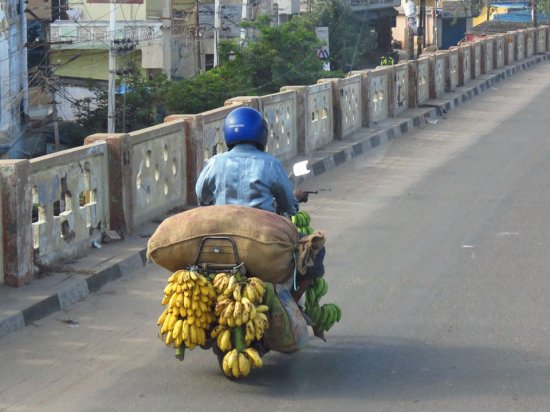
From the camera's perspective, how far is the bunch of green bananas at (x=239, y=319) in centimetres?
544

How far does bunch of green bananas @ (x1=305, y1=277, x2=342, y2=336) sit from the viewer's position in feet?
20.3

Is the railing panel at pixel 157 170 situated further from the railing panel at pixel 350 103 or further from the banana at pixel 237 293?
the railing panel at pixel 350 103

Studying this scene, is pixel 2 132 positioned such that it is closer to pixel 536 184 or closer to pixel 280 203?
pixel 536 184

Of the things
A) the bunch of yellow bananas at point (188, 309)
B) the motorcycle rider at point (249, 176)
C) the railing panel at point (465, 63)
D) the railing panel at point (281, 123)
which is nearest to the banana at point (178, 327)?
the bunch of yellow bananas at point (188, 309)

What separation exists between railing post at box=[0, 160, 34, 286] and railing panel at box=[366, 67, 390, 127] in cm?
1082

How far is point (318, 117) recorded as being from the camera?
1595 centimetres

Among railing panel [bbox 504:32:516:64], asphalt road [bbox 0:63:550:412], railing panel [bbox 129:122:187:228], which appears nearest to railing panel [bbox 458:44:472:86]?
railing panel [bbox 504:32:516:64]

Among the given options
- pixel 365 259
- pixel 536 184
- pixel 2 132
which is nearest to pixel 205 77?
pixel 2 132

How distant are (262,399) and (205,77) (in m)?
25.7

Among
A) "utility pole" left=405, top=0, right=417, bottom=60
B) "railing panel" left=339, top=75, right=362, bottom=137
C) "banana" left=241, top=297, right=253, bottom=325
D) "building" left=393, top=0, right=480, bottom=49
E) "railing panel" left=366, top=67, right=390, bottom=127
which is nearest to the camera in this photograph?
"banana" left=241, top=297, right=253, bottom=325

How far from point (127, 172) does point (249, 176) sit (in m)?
3.69

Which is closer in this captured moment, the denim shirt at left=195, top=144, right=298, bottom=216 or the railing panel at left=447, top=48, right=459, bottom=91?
the denim shirt at left=195, top=144, right=298, bottom=216

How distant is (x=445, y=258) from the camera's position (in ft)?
29.9

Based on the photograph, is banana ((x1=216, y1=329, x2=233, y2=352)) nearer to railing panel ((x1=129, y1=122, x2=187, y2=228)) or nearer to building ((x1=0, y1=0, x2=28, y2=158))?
railing panel ((x1=129, y1=122, x2=187, y2=228))
